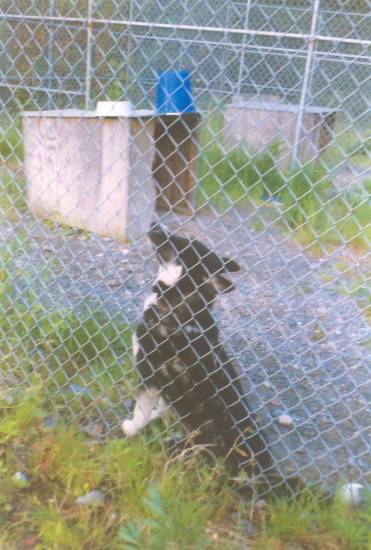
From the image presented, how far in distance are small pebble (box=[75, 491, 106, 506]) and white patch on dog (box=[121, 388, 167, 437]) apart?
0.32 m

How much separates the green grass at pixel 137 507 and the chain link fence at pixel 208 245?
212mm

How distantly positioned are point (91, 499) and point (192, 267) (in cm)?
91

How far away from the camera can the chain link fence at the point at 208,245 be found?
2.38m

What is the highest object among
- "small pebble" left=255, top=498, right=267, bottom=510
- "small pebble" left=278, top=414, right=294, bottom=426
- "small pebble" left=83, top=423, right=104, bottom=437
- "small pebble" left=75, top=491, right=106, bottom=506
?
"small pebble" left=83, top=423, right=104, bottom=437

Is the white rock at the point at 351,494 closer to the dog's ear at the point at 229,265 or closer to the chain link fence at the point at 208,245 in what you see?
the chain link fence at the point at 208,245

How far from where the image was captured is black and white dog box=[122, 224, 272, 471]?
6.90ft

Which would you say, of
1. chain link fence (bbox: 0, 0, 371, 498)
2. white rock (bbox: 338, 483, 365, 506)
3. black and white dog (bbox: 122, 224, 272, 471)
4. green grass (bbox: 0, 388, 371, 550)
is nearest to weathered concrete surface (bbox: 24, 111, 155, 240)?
chain link fence (bbox: 0, 0, 371, 498)

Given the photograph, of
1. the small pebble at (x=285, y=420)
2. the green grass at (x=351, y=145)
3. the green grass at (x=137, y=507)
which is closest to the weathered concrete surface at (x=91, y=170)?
the green grass at (x=351, y=145)

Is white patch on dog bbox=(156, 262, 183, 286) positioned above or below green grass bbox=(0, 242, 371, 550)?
above

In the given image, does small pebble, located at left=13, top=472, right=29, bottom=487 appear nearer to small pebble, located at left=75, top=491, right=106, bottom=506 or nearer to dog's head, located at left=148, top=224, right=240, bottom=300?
small pebble, located at left=75, top=491, right=106, bottom=506

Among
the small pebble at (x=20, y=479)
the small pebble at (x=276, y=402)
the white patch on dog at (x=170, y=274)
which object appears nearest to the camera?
the small pebble at (x=20, y=479)

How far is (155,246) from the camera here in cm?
250

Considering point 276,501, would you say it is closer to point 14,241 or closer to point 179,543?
point 179,543

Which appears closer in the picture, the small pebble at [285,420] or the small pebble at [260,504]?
the small pebble at [260,504]
